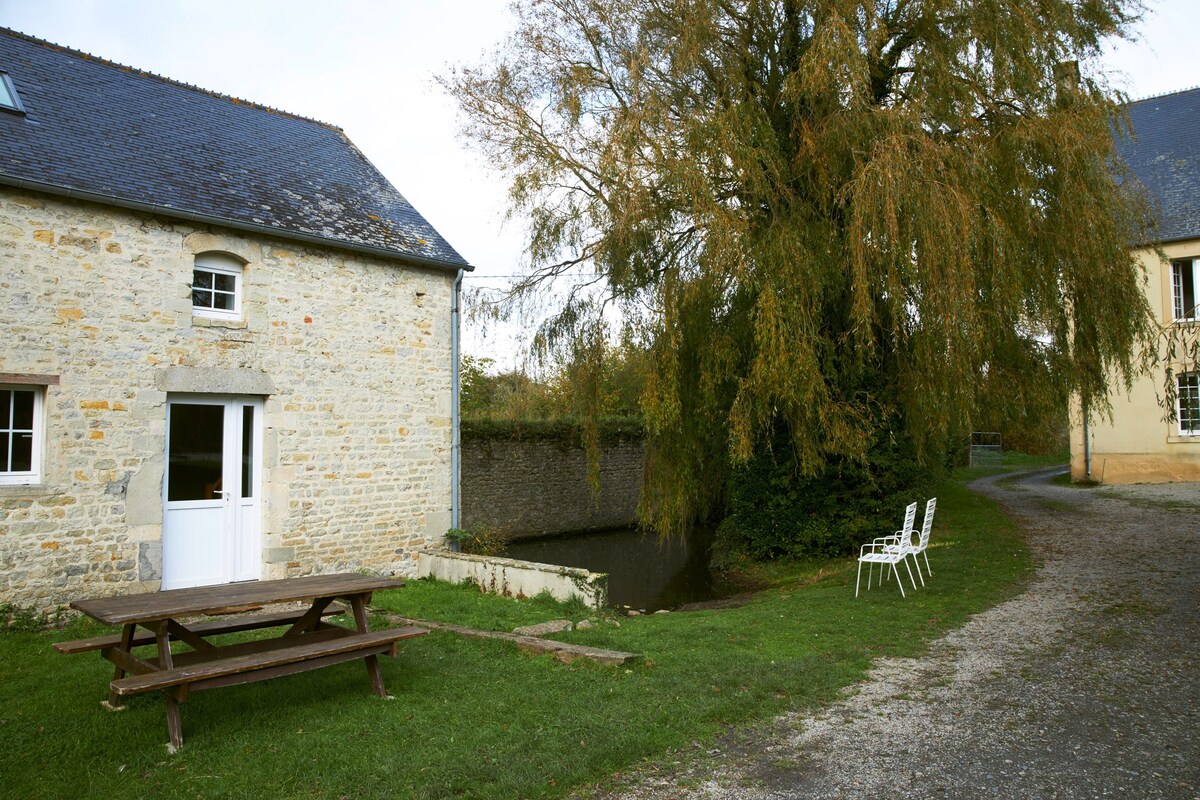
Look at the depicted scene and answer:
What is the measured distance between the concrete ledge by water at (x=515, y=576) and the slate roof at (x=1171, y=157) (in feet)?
45.2

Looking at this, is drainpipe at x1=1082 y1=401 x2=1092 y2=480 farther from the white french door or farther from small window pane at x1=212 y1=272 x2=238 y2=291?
small window pane at x1=212 y1=272 x2=238 y2=291

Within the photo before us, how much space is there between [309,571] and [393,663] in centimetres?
357

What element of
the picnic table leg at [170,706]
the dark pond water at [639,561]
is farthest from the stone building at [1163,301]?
the picnic table leg at [170,706]

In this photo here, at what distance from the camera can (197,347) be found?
7852 mm

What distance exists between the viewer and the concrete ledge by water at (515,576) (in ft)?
25.3

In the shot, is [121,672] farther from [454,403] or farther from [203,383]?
[454,403]

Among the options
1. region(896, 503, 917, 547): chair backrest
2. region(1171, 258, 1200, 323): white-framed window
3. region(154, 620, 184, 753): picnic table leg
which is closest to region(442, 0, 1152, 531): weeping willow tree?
region(896, 503, 917, 547): chair backrest

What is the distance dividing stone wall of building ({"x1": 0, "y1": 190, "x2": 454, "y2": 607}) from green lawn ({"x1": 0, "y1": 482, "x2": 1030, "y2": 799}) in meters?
1.01

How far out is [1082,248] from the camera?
832 cm

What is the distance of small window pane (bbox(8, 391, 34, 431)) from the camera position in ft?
22.4

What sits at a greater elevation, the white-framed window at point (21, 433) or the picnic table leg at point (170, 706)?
the white-framed window at point (21, 433)

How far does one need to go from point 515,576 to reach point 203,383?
3.62 meters

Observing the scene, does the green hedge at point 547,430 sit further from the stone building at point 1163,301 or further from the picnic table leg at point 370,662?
the picnic table leg at point 370,662

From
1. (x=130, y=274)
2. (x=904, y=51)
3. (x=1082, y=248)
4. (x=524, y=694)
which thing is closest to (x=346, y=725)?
(x=524, y=694)
